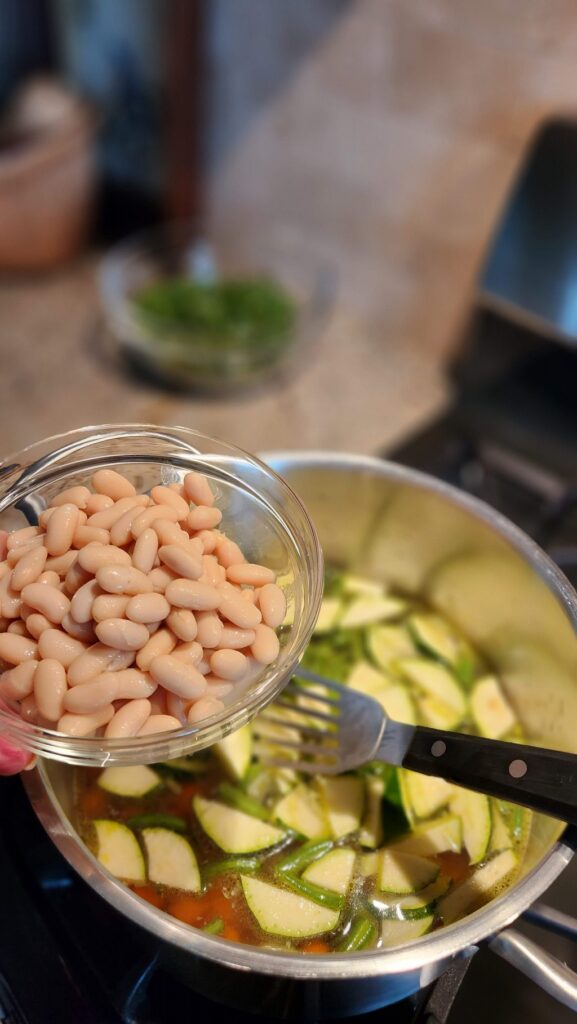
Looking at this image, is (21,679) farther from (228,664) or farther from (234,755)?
(234,755)

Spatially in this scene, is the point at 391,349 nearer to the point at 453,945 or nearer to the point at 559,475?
the point at 559,475

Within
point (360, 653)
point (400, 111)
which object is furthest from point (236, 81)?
point (360, 653)

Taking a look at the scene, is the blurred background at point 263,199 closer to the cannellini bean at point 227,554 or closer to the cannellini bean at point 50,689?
the cannellini bean at point 227,554

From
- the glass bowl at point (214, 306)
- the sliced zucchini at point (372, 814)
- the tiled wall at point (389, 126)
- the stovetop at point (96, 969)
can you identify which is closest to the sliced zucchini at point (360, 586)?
the sliced zucchini at point (372, 814)

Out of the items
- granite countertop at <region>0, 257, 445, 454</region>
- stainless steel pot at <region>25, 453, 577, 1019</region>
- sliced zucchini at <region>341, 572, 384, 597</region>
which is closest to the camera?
stainless steel pot at <region>25, 453, 577, 1019</region>

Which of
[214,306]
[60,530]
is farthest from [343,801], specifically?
[214,306]

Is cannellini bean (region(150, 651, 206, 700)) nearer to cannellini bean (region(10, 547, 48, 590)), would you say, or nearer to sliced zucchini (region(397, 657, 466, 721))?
cannellini bean (region(10, 547, 48, 590))

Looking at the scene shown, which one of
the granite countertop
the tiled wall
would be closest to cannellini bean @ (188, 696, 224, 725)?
the granite countertop
